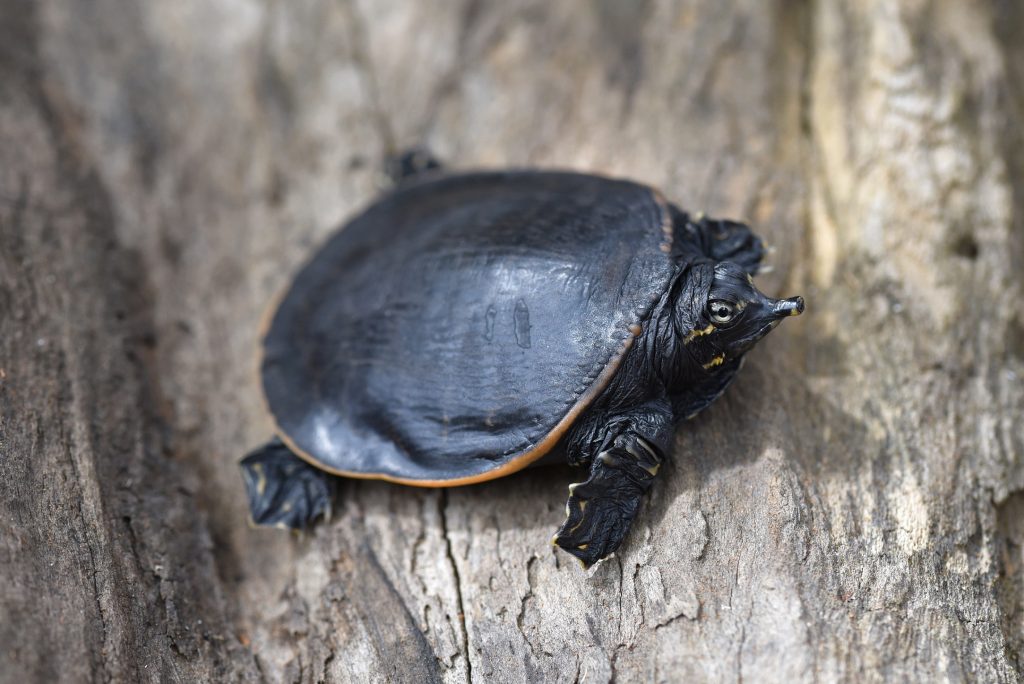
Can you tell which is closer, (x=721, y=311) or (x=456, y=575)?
(x=721, y=311)

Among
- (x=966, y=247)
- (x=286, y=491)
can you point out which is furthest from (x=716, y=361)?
(x=286, y=491)

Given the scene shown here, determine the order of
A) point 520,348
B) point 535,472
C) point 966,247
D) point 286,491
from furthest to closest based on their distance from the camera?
point 966,247
point 286,491
point 535,472
point 520,348

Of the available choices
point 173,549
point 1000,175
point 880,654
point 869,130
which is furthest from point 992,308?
point 173,549

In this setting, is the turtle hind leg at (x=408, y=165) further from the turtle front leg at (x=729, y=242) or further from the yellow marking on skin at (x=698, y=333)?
the yellow marking on skin at (x=698, y=333)

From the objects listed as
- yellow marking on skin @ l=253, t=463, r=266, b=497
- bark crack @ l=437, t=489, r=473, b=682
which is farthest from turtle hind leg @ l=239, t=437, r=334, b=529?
bark crack @ l=437, t=489, r=473, b=682

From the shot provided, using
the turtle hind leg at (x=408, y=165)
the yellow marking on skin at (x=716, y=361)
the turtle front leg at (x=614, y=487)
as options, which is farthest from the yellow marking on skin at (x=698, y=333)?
the turtle hind leg at (x=408, y=165)

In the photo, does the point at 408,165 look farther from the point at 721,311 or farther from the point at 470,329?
the point at 721,311

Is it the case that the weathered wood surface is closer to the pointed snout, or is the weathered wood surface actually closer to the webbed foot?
the webbed foot
